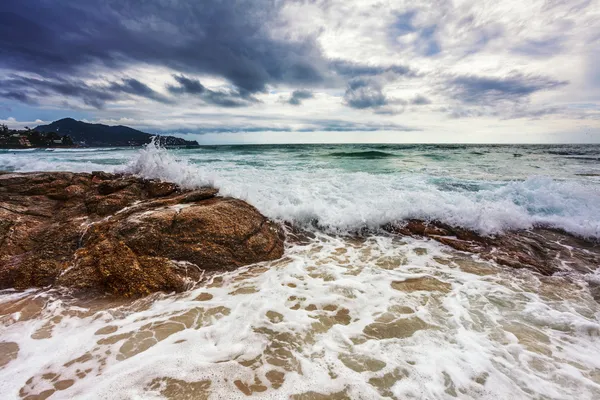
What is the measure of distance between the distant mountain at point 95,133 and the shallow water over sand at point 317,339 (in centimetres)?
6242

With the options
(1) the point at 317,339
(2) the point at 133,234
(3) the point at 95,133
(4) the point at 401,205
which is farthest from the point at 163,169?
(3) the point at 95,133

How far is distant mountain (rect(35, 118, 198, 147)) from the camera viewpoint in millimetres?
59938

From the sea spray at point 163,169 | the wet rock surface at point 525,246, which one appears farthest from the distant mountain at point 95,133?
the wet rock surface at point 525,246

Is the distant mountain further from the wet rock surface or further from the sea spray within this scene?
the wet rock surface

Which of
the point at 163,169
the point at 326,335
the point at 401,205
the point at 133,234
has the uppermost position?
the point at 163,169

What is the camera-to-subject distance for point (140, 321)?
302 centimetres

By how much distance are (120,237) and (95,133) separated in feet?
268

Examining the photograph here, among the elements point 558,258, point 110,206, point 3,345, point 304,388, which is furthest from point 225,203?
point 558,258

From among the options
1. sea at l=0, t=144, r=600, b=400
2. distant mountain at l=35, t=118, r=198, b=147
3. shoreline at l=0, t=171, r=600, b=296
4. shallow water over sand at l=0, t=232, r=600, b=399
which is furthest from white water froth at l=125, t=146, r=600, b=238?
distant mountain at l=35, t=118, r=198, b=147

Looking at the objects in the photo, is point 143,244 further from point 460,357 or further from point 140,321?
point 460,357

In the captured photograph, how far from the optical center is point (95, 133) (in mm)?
66875

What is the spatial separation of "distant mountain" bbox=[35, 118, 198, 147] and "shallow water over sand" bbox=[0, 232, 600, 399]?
62418mm

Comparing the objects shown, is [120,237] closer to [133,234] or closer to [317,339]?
[133,234]

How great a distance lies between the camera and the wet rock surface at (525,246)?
14.8 ft
